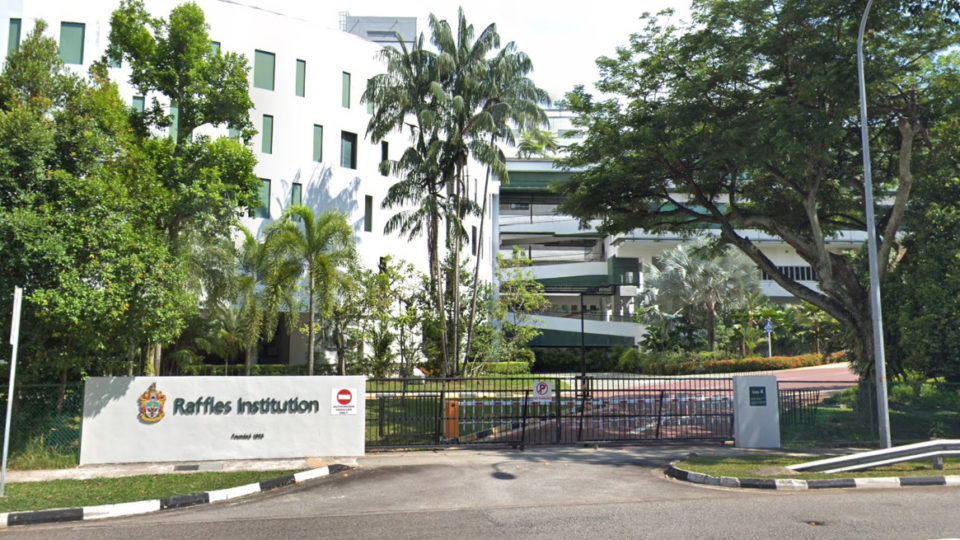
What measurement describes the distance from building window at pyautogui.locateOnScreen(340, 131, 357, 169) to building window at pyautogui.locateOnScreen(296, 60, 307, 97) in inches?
107

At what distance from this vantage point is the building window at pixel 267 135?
3033 centimetres

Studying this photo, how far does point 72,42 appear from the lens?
87.7ft

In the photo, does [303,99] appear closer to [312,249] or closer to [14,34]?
[312,249]

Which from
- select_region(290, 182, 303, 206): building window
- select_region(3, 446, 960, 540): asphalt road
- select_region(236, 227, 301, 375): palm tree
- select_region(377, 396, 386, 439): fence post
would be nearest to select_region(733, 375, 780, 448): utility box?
select_region(3, 446, 960, 540): asphalt road

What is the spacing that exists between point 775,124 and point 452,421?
10487 mm

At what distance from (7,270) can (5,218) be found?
1027 millimetres

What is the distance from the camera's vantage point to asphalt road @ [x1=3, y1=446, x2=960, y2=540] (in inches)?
310

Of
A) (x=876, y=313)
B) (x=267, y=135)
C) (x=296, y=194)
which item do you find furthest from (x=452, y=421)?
(x=267, y=135)

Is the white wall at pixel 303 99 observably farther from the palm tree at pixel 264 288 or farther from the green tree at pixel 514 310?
the green tree at pixel 514 310

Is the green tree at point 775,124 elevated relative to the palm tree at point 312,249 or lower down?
elevated

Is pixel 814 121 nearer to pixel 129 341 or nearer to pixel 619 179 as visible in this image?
pixel 619 179

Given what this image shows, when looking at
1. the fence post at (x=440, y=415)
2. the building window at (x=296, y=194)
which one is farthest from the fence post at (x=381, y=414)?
the building window at (x=296, y=194)

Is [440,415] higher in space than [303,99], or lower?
lower

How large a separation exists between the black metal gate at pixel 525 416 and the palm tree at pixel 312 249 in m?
10.3
